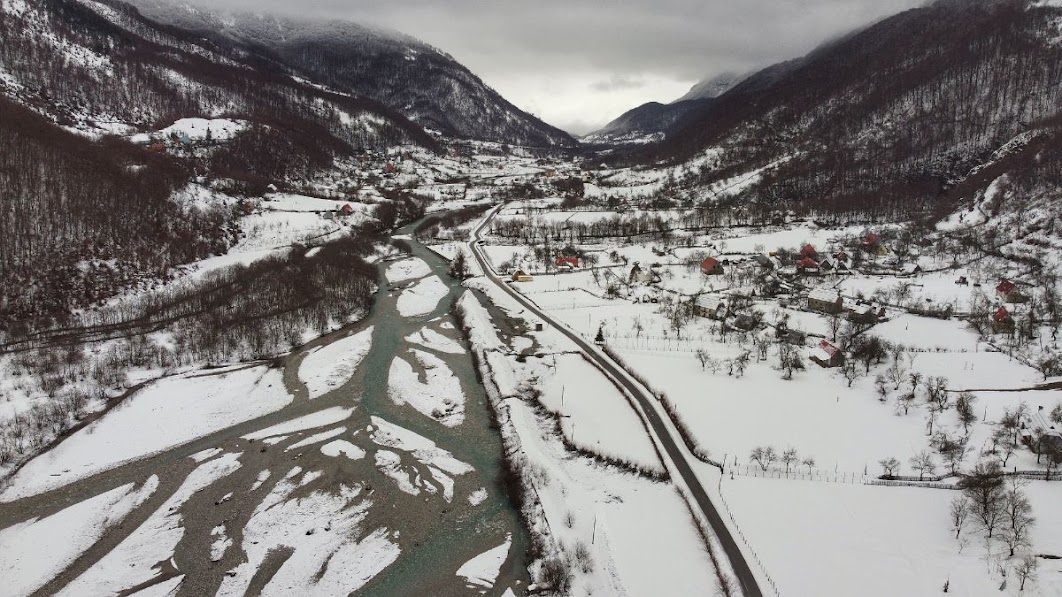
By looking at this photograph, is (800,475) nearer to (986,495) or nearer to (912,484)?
(912,484)

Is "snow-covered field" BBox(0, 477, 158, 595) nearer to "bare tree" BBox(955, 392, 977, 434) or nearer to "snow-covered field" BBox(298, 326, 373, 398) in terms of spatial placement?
"snow-covered field" BBox(298, 326, 373, 398)

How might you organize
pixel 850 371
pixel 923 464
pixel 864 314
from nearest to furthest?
pixel 923 464 → pixel 850 371 → pixel 864 314

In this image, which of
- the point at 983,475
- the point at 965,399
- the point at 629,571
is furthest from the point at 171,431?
the point at 965,399

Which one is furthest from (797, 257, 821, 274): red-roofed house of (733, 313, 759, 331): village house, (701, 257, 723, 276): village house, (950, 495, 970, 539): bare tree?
(950, 495, 970, 539): bare tree

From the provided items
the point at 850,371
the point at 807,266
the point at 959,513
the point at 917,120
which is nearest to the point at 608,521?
the point at 959,513

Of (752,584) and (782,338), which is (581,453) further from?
(782,338)

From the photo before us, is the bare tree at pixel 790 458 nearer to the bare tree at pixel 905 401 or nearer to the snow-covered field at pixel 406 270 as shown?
the bare tree at pixel 905 401
